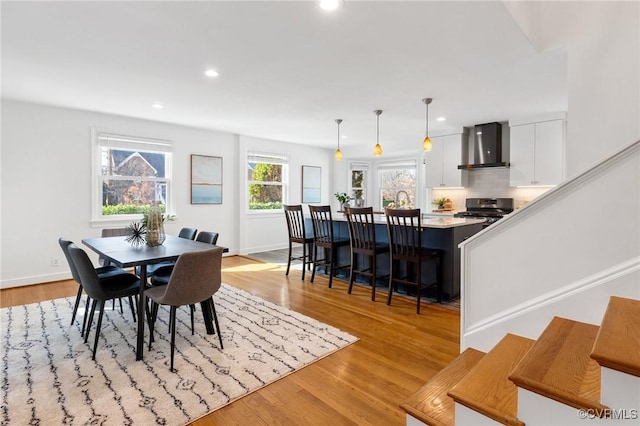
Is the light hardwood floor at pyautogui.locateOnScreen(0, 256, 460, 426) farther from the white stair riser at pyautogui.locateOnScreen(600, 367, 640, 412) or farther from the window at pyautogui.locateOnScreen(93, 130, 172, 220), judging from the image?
the window at pyautogui.locateOnScreen(93, 130, 172, 220)

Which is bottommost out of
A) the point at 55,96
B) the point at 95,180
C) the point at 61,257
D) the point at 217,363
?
the point at 217,363

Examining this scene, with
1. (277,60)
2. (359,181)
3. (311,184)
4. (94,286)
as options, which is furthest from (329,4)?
(359,181)

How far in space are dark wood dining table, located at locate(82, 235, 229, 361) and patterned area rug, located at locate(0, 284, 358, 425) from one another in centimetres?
24

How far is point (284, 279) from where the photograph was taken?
15.6 feet

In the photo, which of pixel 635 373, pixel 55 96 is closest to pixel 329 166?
→ pixel 55 96

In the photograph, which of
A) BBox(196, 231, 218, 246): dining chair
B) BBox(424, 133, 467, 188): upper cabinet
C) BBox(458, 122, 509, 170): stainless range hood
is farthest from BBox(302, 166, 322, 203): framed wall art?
BBox(196, 231, 218, 246): dining chair

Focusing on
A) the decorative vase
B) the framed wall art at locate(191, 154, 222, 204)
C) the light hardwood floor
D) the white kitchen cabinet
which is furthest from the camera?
the framed wall art at locate(191, 154, 222, 204)

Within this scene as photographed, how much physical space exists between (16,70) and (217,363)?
3.38 m

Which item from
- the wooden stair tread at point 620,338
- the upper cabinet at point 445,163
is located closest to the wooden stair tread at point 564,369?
the wooden stair tread at point 620,338

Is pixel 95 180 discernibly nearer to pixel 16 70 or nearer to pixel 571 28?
pixel 16 70

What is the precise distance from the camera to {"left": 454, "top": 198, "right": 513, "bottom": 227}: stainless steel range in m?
5.59

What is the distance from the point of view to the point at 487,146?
5.66 meters

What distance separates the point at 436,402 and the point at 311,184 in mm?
6690

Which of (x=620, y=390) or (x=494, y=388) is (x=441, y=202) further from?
(x=620, y=390)
